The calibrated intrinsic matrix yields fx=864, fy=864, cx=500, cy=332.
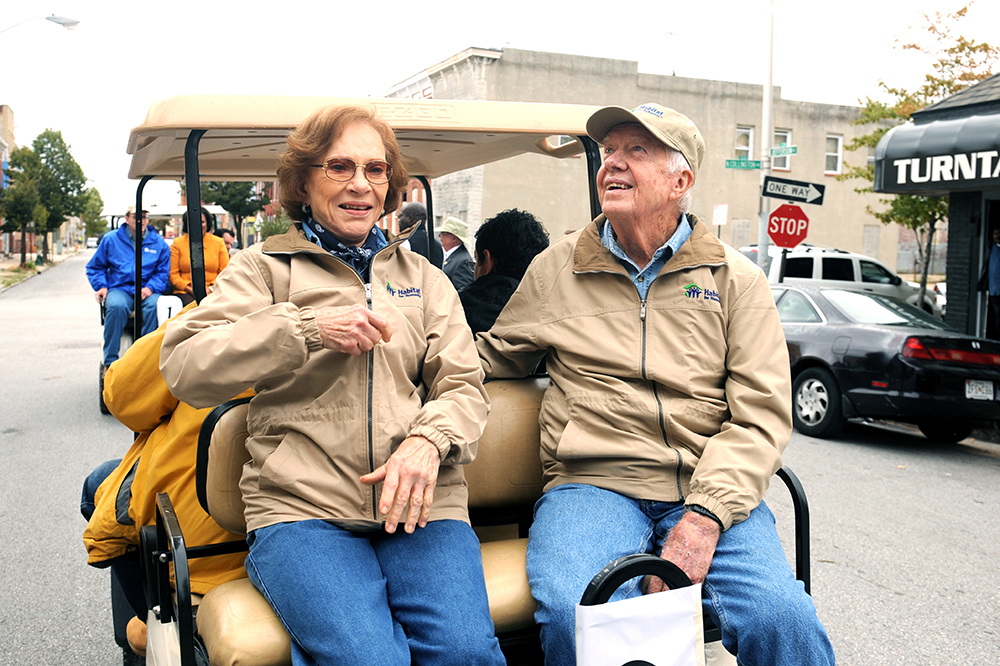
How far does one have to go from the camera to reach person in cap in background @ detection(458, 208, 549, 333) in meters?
4.04

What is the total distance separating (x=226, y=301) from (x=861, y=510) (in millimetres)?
5262

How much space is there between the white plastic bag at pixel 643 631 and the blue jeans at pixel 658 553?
23 centimetres

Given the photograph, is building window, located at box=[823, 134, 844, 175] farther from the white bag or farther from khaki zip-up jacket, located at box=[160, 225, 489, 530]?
the white bag

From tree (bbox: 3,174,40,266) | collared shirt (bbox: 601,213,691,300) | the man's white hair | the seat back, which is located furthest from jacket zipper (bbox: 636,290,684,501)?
tree (bbox: 3,174,40,266)

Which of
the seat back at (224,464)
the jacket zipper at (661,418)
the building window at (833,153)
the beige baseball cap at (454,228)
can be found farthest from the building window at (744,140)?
the seat back at (224,464)

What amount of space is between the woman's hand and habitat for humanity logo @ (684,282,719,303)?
1.02m

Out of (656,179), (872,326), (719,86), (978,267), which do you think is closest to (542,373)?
(656,179)

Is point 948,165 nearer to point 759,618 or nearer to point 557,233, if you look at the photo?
point 759,618

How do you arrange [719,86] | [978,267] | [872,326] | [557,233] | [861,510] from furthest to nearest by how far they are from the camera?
[719,86], [557,233], [978,267], [872,326], [861,510]

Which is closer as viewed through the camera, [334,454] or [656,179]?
[334,454]

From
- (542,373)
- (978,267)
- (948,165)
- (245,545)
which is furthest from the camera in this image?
(978,267)

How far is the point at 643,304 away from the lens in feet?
9.36

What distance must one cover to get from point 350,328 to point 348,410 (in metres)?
0.26

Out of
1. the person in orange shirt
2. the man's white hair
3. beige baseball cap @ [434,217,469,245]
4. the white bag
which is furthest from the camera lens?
beige baseball cap @ [434,217,469,245]
